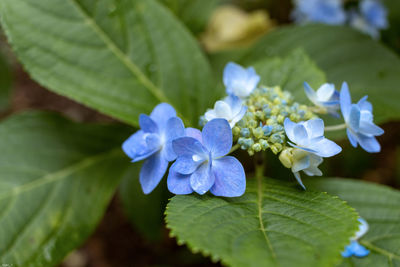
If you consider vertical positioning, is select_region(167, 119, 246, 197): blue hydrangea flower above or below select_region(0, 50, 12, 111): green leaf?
above

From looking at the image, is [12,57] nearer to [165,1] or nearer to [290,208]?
[165,1]

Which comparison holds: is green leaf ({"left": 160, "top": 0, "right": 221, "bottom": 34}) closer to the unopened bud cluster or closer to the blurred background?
the blurred background

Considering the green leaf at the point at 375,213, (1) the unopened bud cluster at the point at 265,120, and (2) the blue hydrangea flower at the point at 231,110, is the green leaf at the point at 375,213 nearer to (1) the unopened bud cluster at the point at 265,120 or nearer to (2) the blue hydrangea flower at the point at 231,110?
(1) the unopened bud cluster at the point at 265,120

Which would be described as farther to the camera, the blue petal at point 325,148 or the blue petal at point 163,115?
the blue petal at point 163,115

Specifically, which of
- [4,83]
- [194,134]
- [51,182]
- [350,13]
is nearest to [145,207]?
[51,182]

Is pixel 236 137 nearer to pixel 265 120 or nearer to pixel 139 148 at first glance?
pixel 265 120

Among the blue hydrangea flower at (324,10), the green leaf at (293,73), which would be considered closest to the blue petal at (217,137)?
the green leaf at (293,73)

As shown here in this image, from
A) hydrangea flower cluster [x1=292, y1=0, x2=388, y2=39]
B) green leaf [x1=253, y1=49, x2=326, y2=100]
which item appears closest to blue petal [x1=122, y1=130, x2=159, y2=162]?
green leaf [x1=253, y1=49, x2=326, y2=100]
